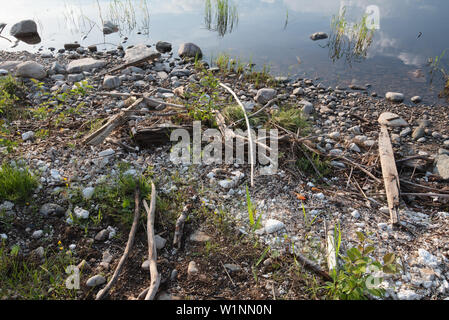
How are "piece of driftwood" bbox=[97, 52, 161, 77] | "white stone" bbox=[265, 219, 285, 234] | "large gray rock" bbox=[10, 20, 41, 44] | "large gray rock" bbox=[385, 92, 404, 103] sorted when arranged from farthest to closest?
"large gray rock" bbox=[10, 20, 41, 44] → "piece of driftwood" bbox=[97, 52, 161, 77] → "large gray rock" bbox=[385, 92, 404, 103] → "white stone" bbox=[265, 219, 285, 234]

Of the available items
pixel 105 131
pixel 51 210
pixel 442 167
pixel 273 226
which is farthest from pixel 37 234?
pixel 442 167

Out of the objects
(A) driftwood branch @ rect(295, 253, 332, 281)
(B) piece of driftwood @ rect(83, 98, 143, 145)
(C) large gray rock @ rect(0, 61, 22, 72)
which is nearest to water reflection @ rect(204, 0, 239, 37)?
(C) large gray rock @ rect(0, 61, 22, 72)

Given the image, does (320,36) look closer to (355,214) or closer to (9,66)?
(355,214)

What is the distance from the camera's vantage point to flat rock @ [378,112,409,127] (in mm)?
5164

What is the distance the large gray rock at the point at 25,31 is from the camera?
9367mm

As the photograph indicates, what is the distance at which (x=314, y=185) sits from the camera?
327 centimetres

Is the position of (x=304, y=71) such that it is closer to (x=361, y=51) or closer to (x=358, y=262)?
(x=361, y=51)

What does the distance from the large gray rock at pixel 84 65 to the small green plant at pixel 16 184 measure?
4.17 metres

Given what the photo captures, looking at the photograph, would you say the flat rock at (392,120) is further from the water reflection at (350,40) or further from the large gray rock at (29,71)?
the large gray rock at (29,71)

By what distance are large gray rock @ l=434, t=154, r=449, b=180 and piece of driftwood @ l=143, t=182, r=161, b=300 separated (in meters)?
3.27

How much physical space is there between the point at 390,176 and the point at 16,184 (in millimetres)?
3714
